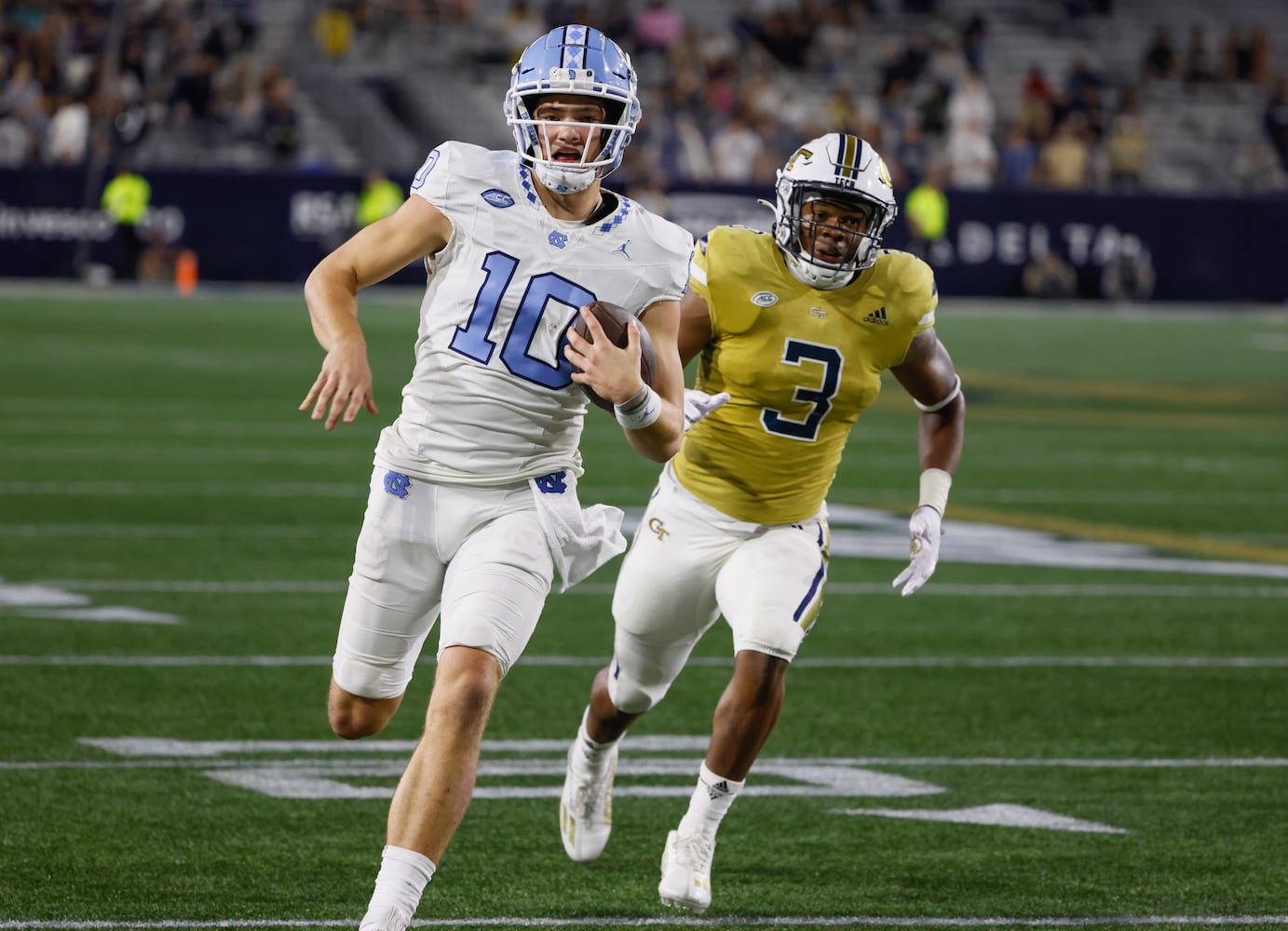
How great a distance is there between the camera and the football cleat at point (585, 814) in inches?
226

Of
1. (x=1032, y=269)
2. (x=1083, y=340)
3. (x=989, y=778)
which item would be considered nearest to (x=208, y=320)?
(x=1083, y=340)

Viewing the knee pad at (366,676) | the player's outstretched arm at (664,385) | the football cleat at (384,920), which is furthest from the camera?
the knee pad at (366,676)

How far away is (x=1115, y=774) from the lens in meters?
6.85

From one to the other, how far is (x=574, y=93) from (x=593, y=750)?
1.83 meters

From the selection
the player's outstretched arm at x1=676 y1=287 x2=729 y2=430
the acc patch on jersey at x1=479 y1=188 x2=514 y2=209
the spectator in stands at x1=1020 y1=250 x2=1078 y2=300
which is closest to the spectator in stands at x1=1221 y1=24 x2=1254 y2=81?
the spectator in stands at x1=1020 y1=250 x2=1078 y2=300

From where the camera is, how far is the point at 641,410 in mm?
4766

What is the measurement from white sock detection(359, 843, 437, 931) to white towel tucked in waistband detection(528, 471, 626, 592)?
823 millimetres

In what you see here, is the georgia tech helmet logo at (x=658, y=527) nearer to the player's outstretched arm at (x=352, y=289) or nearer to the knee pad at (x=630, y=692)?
the knee pad at (x=630, y=692)

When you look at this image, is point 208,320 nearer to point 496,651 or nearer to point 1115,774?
point 1115,774

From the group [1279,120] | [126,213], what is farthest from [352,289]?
[1279,120]

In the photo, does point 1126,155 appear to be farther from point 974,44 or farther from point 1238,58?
point 1238,58

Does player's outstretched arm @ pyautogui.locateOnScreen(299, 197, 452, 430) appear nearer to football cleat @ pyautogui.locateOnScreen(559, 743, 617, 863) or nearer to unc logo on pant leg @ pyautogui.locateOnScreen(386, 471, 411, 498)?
unc logo on pant leg @ pyautogui.locateOnScreen(386, 471, 411, 498)

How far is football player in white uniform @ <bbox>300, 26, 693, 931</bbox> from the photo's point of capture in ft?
16.3

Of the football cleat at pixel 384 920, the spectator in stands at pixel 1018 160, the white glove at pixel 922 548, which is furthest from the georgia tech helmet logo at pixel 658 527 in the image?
the spectator in stands at pixel 1018 160
